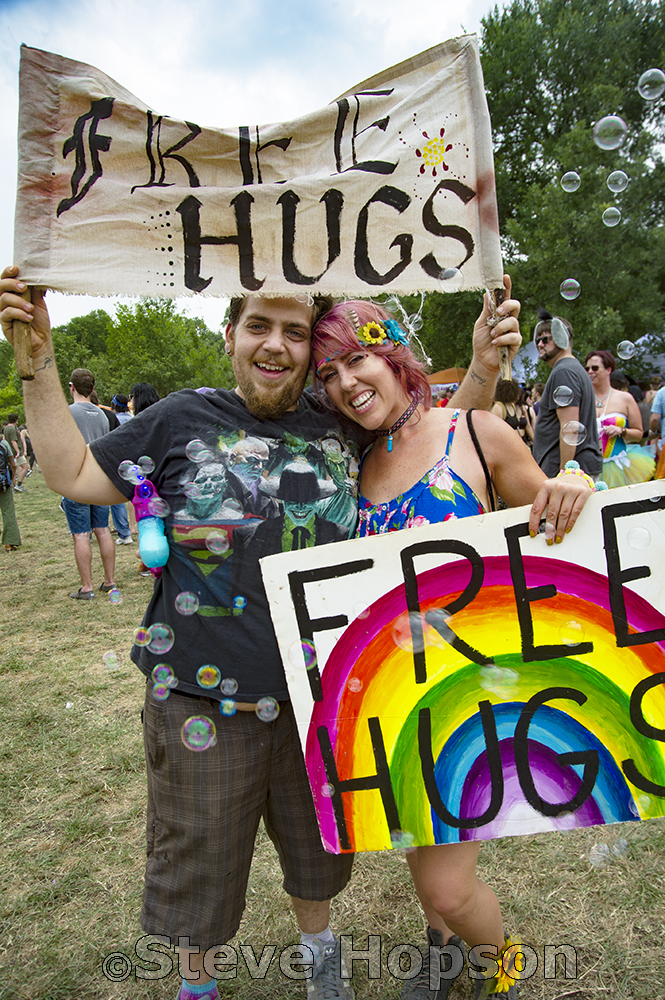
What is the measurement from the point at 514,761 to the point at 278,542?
833 mm

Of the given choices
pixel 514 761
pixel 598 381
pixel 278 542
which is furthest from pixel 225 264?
pixel 598 381

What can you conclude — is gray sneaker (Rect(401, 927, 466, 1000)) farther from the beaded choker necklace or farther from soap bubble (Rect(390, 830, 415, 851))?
the beaded choker necklace

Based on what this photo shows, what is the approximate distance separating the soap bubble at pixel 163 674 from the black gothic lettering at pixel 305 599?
0.40m

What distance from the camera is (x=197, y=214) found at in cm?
171

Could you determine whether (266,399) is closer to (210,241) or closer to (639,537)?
(210,241)

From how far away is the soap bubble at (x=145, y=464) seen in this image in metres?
1.69

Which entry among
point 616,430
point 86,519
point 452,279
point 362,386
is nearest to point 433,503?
point 362,386

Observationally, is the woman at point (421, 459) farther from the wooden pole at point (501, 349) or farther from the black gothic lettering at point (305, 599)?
the black gothic lettering at point (305, 599)

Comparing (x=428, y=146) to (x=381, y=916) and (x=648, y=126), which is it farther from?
(x=648, y=126)

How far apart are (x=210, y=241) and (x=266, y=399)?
461 mm

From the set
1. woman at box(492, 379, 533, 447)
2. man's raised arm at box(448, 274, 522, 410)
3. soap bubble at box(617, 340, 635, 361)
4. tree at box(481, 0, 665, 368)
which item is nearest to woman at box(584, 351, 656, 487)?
woman at box(492, 379, 533, 447)

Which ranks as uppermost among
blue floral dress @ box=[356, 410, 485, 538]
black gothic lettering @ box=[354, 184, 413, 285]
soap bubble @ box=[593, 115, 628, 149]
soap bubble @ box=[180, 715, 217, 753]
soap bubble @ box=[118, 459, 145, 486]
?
soap bubble @ box=[593, 115, 628, 149]

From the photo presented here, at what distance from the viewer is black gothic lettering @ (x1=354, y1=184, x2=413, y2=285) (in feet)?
5.68

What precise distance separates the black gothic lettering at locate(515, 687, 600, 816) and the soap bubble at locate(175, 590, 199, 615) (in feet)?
2.95
